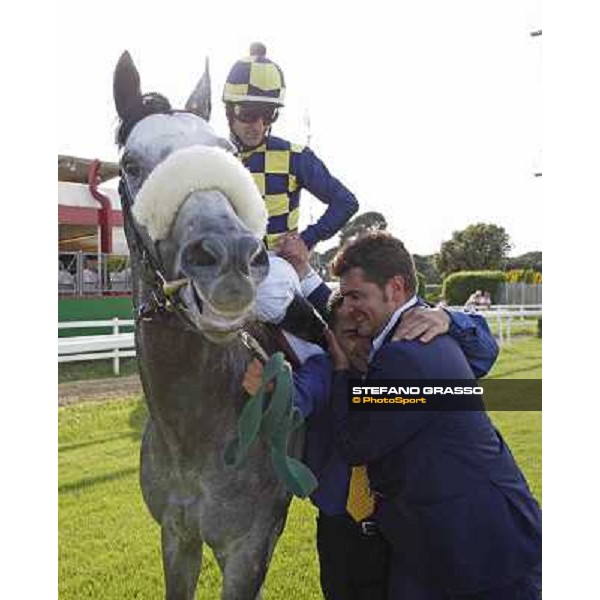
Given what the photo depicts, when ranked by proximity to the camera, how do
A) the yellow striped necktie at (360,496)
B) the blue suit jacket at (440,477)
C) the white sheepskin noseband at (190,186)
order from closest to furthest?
the white sheepskin noseband at (190,186) < the blue suit jacket at (440,477) < the yellow striped necktie at (360,496)

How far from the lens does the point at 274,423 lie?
2.01 meters

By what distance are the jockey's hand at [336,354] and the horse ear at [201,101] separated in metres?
0.76

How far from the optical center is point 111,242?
2490 millimetres

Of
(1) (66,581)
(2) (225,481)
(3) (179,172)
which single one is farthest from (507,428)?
(1) (66,581)

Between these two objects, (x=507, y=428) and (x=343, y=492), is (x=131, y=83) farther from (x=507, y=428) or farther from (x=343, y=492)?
(x=507, y=428)

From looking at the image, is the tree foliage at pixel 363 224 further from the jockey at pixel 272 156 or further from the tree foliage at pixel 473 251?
the tree foliage at pixel 473 251

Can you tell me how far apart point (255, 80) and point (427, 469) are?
4.29 feet

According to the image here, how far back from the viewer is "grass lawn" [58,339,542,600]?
2.34 meters

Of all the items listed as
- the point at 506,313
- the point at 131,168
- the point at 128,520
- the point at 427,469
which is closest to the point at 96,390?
the point at 128,520

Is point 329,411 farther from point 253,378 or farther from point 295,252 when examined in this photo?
point 295,252

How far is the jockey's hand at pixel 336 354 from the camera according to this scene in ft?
7.29

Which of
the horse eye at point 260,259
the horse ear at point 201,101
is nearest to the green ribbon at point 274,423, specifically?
the horse eye at point 260,259

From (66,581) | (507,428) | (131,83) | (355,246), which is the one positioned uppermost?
(131,83)

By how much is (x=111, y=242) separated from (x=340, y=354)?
886 millimetres
